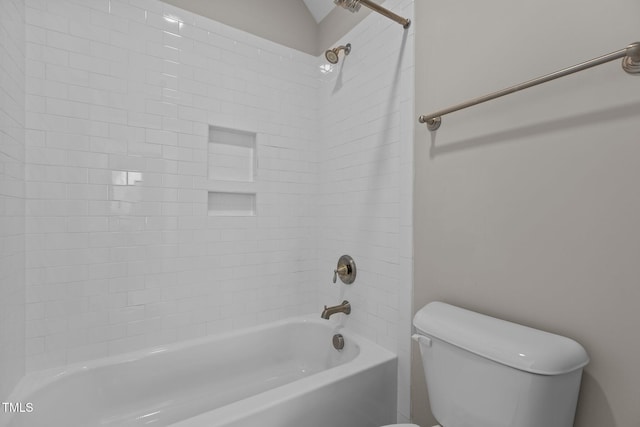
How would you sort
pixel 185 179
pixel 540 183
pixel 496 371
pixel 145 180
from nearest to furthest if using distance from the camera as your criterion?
1. pixel 496 371
2. pixel 540 183
3. pixel 145 180
4. pixel 185 179

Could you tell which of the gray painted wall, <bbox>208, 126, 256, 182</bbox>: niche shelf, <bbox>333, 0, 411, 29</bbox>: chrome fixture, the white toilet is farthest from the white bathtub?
<bbox>333, 0, 411, 29</bbox>: chrome fixture

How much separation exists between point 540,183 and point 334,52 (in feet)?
4.26

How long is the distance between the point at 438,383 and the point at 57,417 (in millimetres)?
1612

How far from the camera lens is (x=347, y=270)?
184cm

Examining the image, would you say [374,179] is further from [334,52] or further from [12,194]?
[12,194]

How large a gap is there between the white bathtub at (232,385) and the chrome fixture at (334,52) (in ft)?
5.24

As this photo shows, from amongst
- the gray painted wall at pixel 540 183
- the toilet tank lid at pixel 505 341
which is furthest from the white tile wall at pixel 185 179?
the toilet tank lid at pixel 505 341

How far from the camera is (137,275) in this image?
62.9 inches

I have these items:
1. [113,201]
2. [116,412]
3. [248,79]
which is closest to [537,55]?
[248,79]

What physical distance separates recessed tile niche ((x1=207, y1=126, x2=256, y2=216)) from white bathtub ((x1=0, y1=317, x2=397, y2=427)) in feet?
2.52

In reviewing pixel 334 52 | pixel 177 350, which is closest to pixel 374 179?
pixel 334 52

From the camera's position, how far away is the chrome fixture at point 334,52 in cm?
173

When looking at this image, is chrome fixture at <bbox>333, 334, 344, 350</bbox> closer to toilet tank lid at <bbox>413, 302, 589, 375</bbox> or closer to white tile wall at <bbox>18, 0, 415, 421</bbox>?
white tile wall at <bbox>18, 0, 415, 421</bbox>

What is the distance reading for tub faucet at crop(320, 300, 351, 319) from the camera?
5.93 feet
